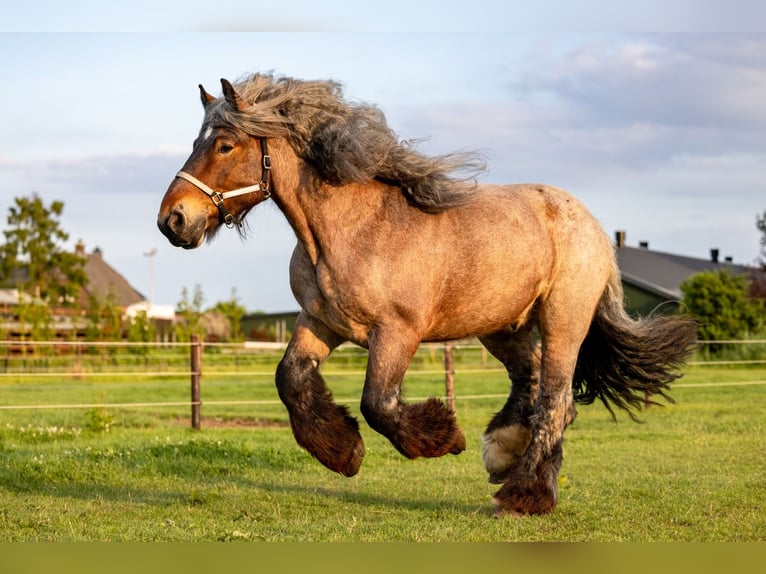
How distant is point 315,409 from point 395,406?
1.73 feet

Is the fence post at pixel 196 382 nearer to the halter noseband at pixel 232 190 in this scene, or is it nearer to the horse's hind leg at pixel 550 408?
the horse's hind leg at pixel 550 408

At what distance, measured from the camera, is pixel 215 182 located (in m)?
5.59

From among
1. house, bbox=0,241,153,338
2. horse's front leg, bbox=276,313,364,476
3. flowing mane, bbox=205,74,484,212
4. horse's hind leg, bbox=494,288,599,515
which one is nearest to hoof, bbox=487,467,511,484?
horse's hind leg, bbox=494,288,599,515

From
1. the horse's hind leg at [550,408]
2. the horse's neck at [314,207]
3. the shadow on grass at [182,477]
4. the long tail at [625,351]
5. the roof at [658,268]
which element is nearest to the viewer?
the horse's neck at [314,207]

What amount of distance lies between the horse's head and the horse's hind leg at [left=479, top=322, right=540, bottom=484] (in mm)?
2275

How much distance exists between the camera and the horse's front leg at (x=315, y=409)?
5836 mm

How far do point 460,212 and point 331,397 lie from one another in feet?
4.76

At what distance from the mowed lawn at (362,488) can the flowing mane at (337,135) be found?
2155mm

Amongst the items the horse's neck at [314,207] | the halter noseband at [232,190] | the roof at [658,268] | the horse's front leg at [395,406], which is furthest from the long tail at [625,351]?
the roof at [658,268]

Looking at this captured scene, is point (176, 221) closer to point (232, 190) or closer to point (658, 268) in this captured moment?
point (232, 190)

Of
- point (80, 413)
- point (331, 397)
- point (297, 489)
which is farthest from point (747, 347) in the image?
point (331, 397)

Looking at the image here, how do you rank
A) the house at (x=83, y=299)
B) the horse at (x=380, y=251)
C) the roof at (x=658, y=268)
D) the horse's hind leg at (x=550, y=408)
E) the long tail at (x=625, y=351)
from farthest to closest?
1. the roof at (x=658, y=268)
2. the house at (x=83, y=299)
3. the long tail at (x=625, y=351)
4. the horse's hind leg at (x=550, y=408)
5. the horse at (x=380, y=251)

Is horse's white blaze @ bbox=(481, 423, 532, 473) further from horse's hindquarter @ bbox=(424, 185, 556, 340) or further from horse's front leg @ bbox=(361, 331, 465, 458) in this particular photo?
horse's front leg @ bbox=(361, 331, 465, 458)

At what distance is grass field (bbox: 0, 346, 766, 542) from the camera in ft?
19.8
